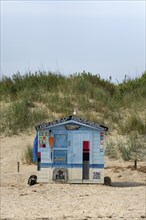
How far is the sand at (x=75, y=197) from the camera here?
10.7m

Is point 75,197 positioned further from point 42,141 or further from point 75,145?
point 42,141

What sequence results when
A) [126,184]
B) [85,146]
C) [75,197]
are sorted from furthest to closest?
[126,184] < [85,146] < [75,197]

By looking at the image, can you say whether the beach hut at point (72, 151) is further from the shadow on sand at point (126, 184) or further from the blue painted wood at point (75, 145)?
the shadow on sand at point (126, 184)

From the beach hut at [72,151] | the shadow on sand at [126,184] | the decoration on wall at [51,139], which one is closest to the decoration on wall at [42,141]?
the beach hut at [72,151]

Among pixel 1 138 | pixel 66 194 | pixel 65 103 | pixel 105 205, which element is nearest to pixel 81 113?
pixel 65 103

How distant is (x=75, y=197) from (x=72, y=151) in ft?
6.52

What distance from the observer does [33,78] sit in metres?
25.5

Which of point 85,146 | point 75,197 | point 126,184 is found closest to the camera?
point 75,197

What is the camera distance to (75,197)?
502 inches

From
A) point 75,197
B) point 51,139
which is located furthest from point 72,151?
point 75,197

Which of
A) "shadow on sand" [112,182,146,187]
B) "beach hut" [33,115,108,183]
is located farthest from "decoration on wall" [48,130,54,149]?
"shadow on sand" [112,182,146,187]

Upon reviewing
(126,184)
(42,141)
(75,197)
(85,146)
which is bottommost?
(75,197)

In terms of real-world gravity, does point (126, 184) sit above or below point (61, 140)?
below

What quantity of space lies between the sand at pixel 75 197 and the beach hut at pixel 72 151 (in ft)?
0.85
